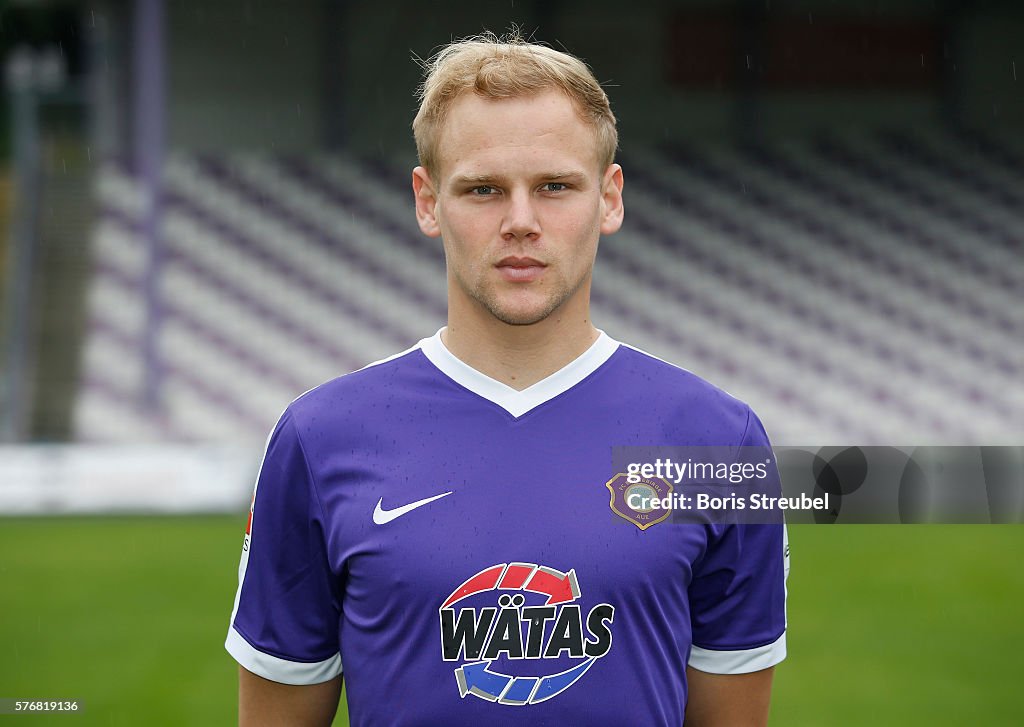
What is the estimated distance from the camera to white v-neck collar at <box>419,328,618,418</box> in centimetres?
183

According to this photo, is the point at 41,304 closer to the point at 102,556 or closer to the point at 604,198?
the point at 102,556

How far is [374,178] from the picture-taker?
14.7 metres

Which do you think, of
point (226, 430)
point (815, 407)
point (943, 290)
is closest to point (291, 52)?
point (226, 430)

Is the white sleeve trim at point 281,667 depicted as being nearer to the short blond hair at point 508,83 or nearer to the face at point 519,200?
the face at point 519,200

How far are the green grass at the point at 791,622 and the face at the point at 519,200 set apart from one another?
152 inches

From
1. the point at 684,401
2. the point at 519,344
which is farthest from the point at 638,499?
the point at 519,344

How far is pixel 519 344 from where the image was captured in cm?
185

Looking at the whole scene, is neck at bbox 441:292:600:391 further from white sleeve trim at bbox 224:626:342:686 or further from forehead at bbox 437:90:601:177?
white sleeve trim at bbox 224:626:342:686

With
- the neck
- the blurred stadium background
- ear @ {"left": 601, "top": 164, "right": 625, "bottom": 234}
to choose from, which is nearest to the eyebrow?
ear @ {"left": 601, "top": 164, "right": 625, "bottom": 234}

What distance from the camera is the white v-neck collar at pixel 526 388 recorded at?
1.83 m

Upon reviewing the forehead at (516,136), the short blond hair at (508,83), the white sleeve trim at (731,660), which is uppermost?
the short blond hair at (508,83)

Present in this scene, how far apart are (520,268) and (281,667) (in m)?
0.78

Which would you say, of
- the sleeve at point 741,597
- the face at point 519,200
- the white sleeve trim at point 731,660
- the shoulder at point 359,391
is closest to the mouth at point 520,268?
the face at point 519,200

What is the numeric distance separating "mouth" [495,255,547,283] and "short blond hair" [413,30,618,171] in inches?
8.2
